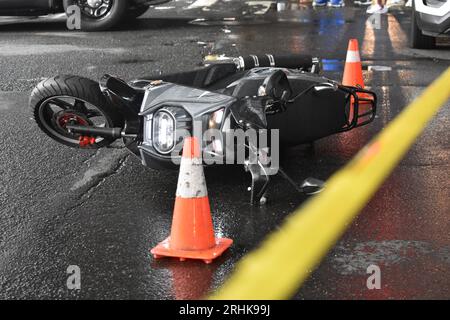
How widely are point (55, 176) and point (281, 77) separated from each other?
1.72 meters

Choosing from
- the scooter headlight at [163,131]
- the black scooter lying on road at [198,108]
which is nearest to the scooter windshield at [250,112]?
the black scooter lying on road at [198,108]

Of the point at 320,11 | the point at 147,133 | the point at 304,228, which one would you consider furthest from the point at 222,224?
the point at 320,11

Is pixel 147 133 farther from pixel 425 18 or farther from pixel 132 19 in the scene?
pixel 132 19

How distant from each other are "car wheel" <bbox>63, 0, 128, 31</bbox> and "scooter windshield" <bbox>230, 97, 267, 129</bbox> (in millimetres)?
8682

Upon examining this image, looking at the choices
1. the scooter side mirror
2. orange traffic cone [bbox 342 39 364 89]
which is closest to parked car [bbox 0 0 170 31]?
orange traffic cone [bbox 342 39 364 89]

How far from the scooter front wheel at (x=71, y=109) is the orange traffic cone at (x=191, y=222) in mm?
1553

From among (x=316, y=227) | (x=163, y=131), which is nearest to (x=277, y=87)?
(x=163, y=131)

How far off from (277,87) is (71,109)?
154 centimetres

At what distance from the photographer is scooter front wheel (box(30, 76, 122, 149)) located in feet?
20.9

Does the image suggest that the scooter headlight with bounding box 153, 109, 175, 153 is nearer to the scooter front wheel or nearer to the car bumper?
the scooter front wheel

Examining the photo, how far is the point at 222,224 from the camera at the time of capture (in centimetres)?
545

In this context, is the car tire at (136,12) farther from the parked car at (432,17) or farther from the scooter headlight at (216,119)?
the scooter headlight at (216,119)

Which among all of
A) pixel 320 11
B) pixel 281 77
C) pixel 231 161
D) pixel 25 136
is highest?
pixel 281 77

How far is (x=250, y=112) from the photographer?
5.76m
